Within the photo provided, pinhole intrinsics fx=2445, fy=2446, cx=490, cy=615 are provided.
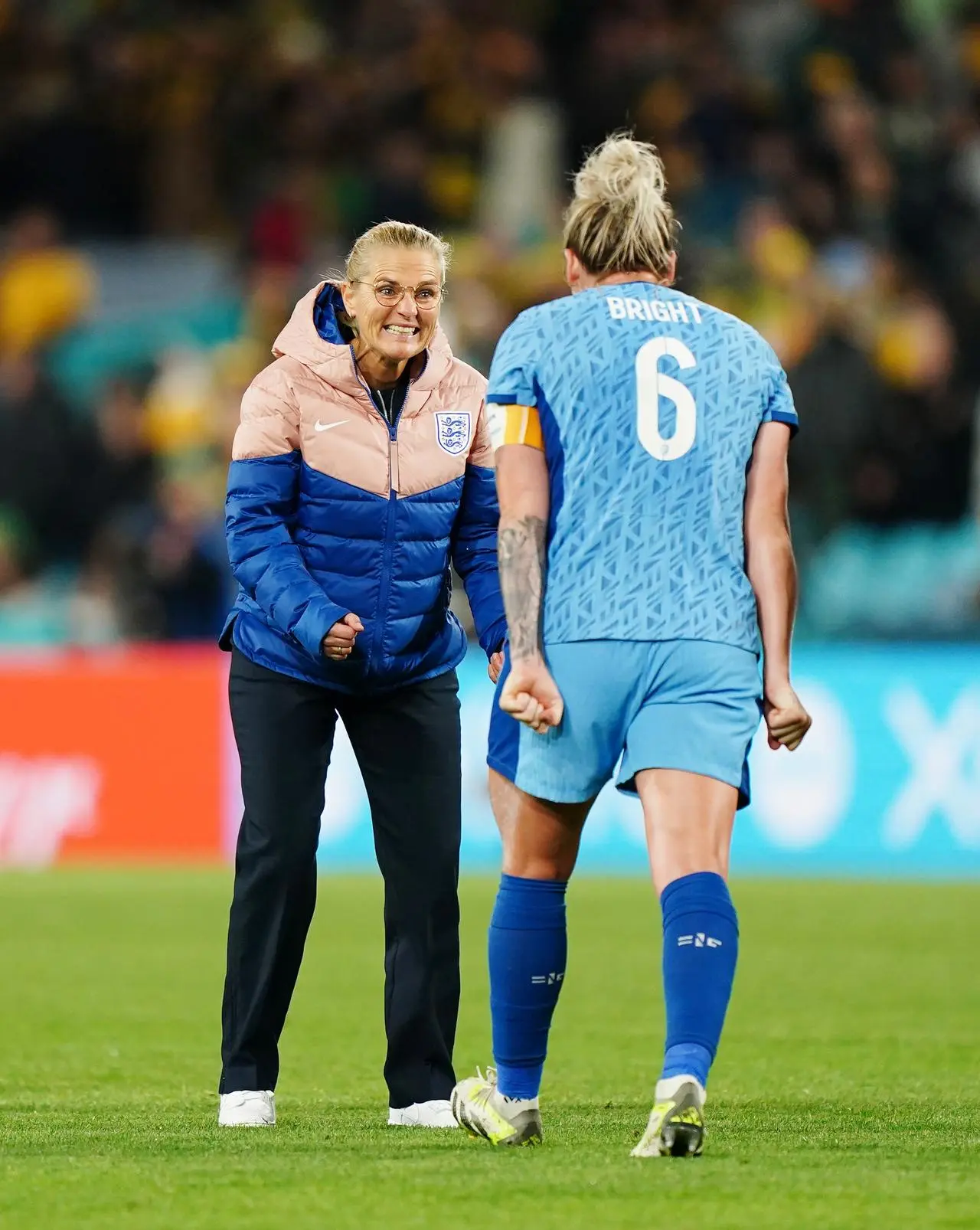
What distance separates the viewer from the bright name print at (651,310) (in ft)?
16.0

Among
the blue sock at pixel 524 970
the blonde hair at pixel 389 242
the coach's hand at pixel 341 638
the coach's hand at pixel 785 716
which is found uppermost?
the blonde hair at pixel 389 242

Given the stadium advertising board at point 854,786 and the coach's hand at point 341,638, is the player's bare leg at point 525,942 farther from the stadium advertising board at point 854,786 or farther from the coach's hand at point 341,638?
the stadium advertising board at point 854,786

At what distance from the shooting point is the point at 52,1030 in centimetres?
783

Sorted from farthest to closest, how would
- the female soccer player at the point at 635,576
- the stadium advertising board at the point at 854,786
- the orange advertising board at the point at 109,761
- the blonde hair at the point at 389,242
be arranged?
the orange advertising board at the point at 109,761 < the stadium advertising board at the point at 854,786 < the blonde hair at the point at 389,242 < the female soccer player at the point at 635,576

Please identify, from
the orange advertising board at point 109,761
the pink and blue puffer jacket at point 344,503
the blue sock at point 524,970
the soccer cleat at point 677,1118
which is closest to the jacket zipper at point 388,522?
the pink and blue puffer jacket at point 344,503

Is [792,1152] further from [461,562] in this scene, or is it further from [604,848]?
[604,848]

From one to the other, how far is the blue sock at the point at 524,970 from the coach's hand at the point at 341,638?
0.69 m

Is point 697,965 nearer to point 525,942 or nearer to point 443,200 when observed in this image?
point 525,942

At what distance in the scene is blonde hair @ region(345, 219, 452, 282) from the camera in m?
5.52

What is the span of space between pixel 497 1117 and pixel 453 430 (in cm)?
160

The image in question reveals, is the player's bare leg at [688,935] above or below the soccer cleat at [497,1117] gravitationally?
above

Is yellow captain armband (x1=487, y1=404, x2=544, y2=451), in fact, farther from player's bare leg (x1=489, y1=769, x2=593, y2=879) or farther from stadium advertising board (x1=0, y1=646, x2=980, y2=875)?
stadium advertising board (x1=0, y1=646, x2=980, y2=875)

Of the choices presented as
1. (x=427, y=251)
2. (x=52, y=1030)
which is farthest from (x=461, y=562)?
(x=52, y=1030)

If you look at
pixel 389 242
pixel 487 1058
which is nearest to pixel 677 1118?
pixel 389 242
